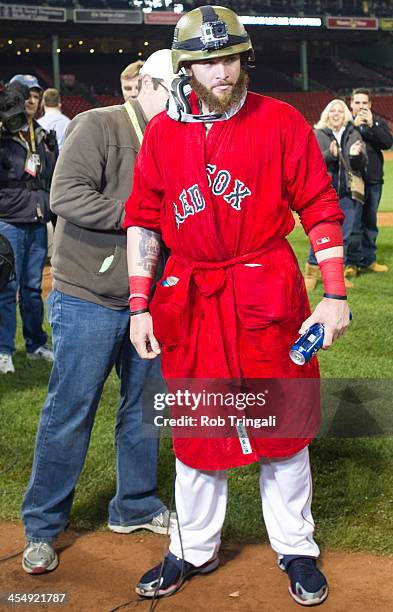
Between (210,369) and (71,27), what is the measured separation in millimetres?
42501

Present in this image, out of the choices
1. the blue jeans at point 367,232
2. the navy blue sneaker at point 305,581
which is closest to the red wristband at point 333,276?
the navy blue sneaker at point 305,581

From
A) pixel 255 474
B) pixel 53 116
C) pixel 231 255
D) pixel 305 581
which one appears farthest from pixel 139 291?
pixel 53 116

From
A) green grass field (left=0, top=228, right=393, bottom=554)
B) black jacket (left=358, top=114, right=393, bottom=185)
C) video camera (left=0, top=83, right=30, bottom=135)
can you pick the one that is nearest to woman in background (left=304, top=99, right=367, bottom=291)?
black jacket (left=358, top=114, right=393, bottom=185)

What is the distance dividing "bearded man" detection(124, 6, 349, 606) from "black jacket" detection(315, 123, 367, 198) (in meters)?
6.11

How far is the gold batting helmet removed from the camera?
268 cm

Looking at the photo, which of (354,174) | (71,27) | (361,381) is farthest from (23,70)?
(361,381)

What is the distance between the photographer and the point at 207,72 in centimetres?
273

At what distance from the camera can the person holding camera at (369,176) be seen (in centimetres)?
922

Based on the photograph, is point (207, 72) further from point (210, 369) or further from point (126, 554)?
point (126, 554)

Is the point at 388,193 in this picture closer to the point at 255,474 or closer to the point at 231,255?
the point at 255,474

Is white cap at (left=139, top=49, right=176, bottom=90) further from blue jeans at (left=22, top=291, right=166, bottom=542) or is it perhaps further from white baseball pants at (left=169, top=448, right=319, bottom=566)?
white baseball pants at (left=169, top=448, right=319, bottom=566)

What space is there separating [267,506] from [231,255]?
3.30 ft

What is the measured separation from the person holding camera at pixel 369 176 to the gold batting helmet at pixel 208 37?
21.9 ft

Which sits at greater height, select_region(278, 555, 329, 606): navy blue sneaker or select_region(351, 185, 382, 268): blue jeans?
select_region(278, 555, 329, 606): navy blue sneaker
